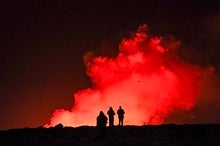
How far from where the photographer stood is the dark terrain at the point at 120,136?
41.9 meters

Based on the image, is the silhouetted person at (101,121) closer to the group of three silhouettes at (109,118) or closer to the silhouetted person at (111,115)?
the group of three silhouettes at (109,118)

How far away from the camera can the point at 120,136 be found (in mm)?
42844

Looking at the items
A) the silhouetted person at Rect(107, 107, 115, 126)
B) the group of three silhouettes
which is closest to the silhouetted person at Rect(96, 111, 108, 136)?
the group of three silhouettes

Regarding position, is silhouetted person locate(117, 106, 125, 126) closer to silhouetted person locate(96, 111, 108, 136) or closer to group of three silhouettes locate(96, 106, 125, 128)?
group of three silhouettes locate(96, 106, 125, 128)

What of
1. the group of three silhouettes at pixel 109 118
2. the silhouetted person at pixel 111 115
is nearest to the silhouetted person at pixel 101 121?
the group of three silhouettes at pixel 109 118

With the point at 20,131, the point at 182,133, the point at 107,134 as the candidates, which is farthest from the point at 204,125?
the point at 20,131

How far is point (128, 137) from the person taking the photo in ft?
141

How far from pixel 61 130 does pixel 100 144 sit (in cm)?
628

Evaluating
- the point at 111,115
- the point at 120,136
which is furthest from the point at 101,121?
the point at 111,115

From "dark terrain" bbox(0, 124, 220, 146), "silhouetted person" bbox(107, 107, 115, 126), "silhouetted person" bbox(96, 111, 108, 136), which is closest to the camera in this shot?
"silhouetted person" bbox(96, 111, 108, 136)

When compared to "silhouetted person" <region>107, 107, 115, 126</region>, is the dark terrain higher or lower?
lower

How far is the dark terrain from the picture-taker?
137 ft

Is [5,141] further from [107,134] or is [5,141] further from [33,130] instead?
[107,134]

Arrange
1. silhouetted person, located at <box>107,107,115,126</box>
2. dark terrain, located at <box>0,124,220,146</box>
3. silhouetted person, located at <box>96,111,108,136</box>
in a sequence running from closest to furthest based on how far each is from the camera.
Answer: silhouetted person, located at <box>96,111,108,136</box> → dark terrain, located at <box>0,124,220,146</box> → silhouetted person, located at <box>107,107,115,126</box>
